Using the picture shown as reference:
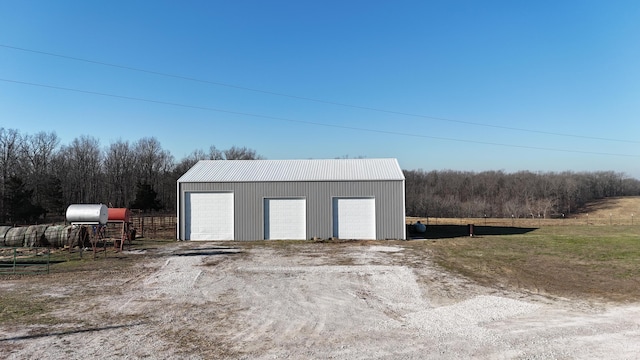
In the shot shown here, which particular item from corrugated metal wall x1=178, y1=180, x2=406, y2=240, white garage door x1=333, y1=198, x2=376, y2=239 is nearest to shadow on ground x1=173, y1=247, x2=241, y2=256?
corrugated metal wall x1=178, y1=180, x2=406, y2=240

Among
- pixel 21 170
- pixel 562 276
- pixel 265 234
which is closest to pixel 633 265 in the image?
pixel 562 276

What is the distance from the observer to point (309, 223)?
914 inches

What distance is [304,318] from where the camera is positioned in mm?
8469

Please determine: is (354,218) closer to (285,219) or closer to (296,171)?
(285,219)

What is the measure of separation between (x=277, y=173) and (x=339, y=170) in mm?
4181

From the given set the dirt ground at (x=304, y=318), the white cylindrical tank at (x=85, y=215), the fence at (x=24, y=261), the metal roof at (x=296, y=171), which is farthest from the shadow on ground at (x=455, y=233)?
the fence at (x=24, y=261)

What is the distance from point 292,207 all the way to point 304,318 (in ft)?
49.7

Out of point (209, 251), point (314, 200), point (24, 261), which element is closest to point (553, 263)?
point (314, 200)

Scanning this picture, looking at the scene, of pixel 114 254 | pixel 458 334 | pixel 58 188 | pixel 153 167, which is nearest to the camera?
pixel 458 334

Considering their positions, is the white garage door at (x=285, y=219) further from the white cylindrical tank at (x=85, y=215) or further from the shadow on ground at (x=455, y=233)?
the white cylindrical tank at (x=85, y=215)

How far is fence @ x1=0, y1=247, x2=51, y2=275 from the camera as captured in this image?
47.2ft

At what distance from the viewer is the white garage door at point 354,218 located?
2311 centimetres

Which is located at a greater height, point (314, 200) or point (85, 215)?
point (314, 200)

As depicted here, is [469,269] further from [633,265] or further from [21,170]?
[21,170]
